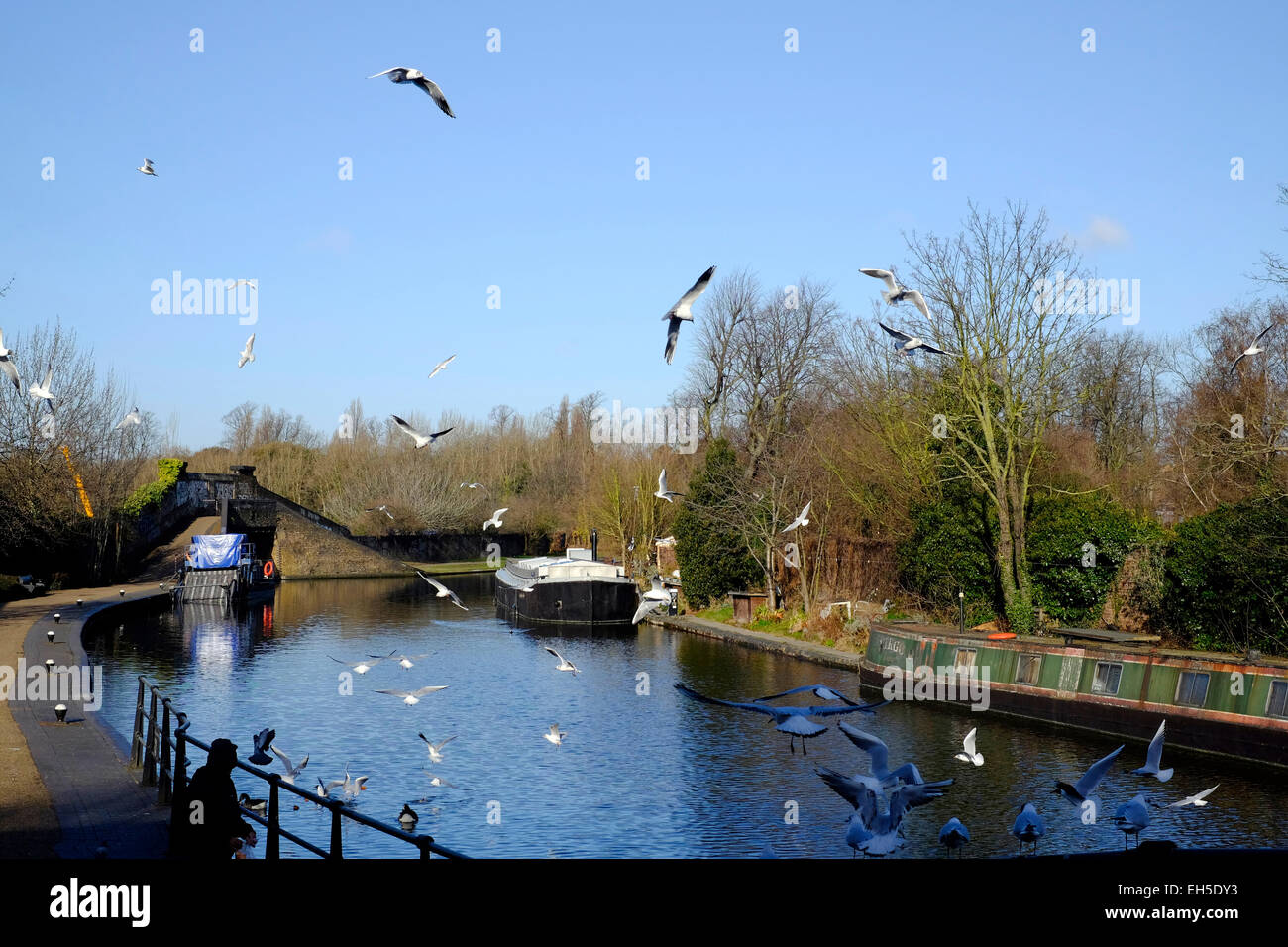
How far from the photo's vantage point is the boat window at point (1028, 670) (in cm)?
2180

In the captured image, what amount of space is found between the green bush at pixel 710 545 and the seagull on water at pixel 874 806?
27.8m

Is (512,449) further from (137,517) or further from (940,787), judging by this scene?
(940,787)

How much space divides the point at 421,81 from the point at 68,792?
848cm

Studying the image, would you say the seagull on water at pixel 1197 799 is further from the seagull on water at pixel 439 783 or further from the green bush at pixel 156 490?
the green bush at pixel 156 490

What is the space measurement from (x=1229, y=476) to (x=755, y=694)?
16.2 meters

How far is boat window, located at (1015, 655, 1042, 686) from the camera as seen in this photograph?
21797 millimetres

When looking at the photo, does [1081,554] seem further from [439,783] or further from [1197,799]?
[439,783]

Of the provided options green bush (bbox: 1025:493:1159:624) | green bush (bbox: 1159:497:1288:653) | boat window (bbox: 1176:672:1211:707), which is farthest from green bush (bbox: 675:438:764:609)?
boat window (bbox: 1176:672:1211:707)

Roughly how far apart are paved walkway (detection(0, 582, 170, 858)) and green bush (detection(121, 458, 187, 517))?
1409 inches

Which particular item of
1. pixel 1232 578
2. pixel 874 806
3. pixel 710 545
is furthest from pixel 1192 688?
pixel 710 545

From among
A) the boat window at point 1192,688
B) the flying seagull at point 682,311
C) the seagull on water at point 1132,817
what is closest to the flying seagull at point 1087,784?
the seagull on water at point 1132,817

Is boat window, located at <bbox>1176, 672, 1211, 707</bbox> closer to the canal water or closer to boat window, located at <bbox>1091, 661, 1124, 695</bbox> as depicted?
the canal water

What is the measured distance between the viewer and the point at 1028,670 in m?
22.0
